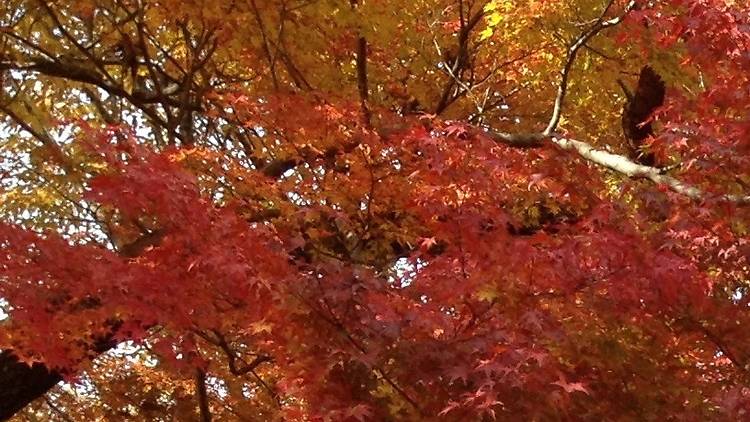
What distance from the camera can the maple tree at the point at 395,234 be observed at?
329 cm

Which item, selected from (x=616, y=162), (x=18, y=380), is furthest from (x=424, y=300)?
(x=18, y=380)

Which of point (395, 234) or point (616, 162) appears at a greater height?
point (616, 162)

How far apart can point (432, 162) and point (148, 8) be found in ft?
9.85

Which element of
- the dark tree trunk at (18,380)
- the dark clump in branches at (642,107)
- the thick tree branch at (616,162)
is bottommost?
the dark tree trunk at (18,380)

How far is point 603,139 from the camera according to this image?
24.5ft

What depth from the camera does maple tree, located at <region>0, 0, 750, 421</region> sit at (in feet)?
10.8

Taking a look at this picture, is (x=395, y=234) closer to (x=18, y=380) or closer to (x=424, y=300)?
(x=424, y=300)

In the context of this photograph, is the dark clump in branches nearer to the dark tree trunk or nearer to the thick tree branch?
the thick tree branch

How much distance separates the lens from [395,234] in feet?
16.8

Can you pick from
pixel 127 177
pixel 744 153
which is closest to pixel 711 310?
pixel 744 153

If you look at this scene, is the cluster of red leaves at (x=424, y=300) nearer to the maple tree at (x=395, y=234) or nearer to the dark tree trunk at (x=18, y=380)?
the maple tree at (x=395, y=234)

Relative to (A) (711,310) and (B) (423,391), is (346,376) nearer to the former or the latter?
(B) (423,391)

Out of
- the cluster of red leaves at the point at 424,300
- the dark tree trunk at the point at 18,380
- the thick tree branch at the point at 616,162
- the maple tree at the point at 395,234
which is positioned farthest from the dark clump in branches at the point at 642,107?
the dark tree trunk at the point at 18,380

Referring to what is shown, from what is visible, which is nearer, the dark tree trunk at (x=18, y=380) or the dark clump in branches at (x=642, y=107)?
the dark tree trunk at (x=18, y=380)
